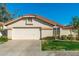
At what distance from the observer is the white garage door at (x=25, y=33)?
22156 mm

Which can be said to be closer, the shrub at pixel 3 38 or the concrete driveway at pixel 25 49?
the concrete driveway at pixel 25 49

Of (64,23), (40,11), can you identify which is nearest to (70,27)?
(64,23)

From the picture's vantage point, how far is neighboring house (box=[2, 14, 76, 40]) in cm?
2170

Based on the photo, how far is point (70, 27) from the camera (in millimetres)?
21844

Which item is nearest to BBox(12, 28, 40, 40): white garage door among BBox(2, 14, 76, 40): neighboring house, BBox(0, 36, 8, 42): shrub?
BBox(2, 14, 76, 40): neighboring house

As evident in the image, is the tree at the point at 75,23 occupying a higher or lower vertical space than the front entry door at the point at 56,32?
higher

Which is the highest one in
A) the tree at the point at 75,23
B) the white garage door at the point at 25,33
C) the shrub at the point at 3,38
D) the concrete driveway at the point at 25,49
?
the tree at the point at 75,23

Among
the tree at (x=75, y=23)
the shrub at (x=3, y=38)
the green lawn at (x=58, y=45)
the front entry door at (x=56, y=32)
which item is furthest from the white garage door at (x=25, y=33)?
the tree at (x=75, y=23)

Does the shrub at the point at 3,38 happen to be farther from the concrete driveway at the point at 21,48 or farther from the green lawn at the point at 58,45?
the green lawn at the point at 58,45

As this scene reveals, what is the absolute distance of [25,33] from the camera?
22438 millimetres

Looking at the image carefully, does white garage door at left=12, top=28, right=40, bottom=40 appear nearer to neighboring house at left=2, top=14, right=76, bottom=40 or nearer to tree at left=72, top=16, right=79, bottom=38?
neighboring house at left=2, top=14, right=76, bottom=40

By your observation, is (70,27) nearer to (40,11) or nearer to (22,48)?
(40,11)

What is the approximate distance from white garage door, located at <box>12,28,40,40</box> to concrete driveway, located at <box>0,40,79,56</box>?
1.36ft

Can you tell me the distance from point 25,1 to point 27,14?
51.5 inches
